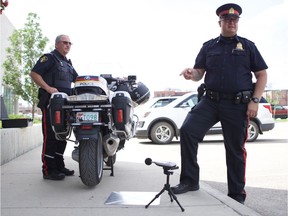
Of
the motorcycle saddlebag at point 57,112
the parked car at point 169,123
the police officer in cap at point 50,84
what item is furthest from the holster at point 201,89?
the parked car at point 169,123

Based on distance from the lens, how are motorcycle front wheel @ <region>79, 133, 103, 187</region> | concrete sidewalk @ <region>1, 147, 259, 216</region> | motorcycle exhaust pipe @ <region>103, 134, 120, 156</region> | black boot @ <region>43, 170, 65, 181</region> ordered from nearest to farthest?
concrete sidewalk @ <region>1, 147, 259, 216</region> → motorcycle front wheel @ <region>79, 133, 103, 187</region> → motorcycle exhaust pipe @ <region>103, 134, 120, 156</region> → black boot @ <region>43, 170, 65, 181</region>

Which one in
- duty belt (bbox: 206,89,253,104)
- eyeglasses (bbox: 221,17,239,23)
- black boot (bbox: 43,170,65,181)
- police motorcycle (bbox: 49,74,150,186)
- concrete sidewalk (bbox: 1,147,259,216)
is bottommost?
concrete sidewalk (bbox: 1,147,259,216)

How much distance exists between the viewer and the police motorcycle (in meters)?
4.09

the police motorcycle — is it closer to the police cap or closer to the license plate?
the license plate

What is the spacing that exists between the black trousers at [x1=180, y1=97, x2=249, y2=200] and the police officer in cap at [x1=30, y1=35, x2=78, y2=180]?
1.75 m

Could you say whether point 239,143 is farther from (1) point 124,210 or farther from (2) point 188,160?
(1) point 124,210

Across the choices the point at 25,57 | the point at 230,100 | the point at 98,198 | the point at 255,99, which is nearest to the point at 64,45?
the point at 98,198

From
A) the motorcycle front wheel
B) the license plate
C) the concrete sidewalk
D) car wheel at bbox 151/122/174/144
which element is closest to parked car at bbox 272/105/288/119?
car wheel at bbox 151/122/174/144

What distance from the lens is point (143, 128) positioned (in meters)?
11.8

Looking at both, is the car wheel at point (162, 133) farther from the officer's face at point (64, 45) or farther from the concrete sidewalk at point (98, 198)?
the officer's face at point (64, 45)

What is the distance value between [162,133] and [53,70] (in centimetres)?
714

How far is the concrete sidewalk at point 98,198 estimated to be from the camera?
10.8ft

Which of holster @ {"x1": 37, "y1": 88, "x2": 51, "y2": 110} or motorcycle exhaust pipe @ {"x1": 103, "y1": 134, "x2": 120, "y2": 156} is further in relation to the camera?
holster @ {"x1": 37, "y1": 88, "x2": 51, "y2": 110}

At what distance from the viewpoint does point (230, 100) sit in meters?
3.98
